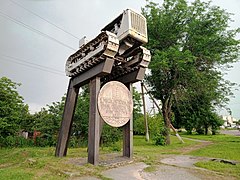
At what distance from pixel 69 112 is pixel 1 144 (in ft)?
25.2

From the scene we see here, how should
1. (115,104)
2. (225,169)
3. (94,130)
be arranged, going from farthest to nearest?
1. (115,104)
2. (94,130)
3. (225,169)

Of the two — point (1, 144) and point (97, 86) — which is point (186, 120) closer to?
point (1, 144)

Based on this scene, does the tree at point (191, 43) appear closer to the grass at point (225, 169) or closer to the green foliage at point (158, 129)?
the green foliage at point (158, 129)

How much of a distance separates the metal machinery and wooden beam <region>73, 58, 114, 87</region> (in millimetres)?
111

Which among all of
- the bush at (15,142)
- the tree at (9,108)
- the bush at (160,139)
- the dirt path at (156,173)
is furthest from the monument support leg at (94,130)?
the bush at (160,139)

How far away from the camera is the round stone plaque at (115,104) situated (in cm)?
562

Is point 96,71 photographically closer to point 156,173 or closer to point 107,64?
point 107,64

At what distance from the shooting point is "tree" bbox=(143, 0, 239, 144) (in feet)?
43.5

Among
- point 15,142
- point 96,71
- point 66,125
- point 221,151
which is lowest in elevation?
point 221,151

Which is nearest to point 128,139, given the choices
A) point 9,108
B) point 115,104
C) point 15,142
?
point 115,104

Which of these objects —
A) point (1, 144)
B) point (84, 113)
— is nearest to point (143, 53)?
point (84, 113)

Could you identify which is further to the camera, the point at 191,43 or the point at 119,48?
the point at 191,43

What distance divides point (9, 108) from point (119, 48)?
808cm

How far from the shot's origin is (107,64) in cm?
550
